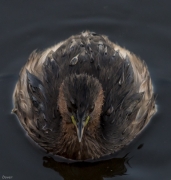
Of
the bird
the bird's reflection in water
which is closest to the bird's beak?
the bird


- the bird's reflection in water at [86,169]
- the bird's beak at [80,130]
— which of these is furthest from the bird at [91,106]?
the bird's reflection in water at [86,169]

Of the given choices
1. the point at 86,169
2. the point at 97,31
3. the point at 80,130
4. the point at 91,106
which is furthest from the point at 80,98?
the point at 97,31

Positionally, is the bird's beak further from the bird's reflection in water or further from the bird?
the bird's reflection in water

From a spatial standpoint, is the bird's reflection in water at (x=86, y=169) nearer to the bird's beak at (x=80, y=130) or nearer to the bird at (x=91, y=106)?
the bird at (x=91, y=106)

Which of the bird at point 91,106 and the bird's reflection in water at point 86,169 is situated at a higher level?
the bird at point 91,106

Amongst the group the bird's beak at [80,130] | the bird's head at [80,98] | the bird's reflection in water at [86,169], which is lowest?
the bird's reflection in water at [86,169]

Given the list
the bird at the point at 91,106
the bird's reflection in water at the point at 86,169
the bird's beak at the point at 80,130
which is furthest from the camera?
the bird's reflection in water at the point at 86,169

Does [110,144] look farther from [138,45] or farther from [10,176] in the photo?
[138,45]

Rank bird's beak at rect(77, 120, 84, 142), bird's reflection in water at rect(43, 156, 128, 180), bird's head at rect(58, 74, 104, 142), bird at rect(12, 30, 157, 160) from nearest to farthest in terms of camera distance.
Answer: bird's head at rect(58, 74, 104, 142) → bird's beak at rect(77, 120, 84, 142) → bird at rect(12, 30, 157, 160) → bird's reflection in water at rect(43, 156, 128, 180)
